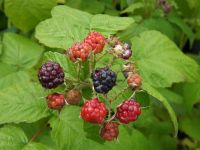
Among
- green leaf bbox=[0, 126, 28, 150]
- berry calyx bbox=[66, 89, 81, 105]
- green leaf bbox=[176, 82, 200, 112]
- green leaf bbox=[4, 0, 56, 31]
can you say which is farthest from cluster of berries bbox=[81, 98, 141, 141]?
green leaf bbox=[4, 0, 56, 31]

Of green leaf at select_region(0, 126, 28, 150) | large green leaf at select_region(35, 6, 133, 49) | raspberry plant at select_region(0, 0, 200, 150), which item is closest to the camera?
raspberry plant at select_region(0, 0, 200, 150)

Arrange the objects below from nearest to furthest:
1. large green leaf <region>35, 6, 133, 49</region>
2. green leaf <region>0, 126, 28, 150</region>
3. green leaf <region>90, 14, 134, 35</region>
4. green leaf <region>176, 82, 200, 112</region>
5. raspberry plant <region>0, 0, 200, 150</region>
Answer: raspberry plant <region>0, 0, 200, 150</region>, green leaf <region>0, 126, 28, 150</region>, large green leaf <region>35, 6, 133, 49</region>, green leaf <region>90, 14, 134, 35</region>, green leaf <region>176, 82, 200, 112</region>

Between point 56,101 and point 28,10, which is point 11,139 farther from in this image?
point 28,10

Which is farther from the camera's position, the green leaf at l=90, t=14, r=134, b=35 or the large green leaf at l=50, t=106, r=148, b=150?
the green leaf at l=90, t=14, r=134, b=35

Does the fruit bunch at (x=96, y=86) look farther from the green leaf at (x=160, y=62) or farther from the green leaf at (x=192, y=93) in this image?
the green leaf at (x=192, y=93)

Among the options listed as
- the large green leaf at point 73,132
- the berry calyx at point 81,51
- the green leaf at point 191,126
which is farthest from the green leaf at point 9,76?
the green leaf at point 191,126

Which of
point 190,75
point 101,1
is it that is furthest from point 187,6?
point 190,75

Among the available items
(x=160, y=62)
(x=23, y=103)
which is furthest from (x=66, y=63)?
(x=160, y=62)

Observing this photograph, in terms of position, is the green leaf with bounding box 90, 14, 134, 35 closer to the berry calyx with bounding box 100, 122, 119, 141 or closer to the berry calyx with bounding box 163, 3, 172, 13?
the berry calyx with bounding box 100, 122, 119, 141
